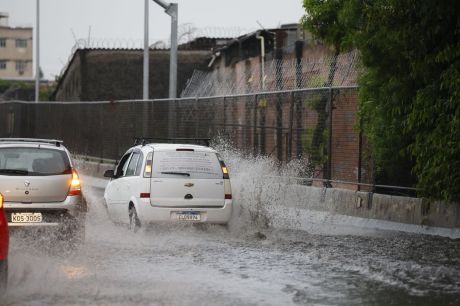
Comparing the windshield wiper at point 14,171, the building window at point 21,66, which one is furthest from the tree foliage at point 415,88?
the building window at point 21,66

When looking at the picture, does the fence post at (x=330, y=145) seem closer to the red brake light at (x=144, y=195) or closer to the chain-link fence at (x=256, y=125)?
the chain-link fence at (x=256, y=125)

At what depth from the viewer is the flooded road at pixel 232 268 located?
35.0 feet

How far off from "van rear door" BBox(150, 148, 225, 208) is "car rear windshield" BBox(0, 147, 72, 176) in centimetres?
206

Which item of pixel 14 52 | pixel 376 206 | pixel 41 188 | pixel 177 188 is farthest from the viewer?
pixel 14 52

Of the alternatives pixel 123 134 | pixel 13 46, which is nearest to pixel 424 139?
pixel 123 134

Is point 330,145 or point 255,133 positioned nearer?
point 330,145

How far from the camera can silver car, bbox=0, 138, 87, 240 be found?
14.6 metres

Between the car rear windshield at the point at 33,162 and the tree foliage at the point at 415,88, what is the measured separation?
601 centimetres

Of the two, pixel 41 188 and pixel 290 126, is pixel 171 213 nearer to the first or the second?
pixel 41 188

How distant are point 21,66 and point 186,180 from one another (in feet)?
565

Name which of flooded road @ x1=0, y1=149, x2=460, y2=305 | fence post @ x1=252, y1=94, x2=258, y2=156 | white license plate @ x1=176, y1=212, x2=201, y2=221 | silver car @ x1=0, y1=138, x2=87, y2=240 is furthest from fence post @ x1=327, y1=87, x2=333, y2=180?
silver car @ x1=0, y1=138, x2=87, y2=240

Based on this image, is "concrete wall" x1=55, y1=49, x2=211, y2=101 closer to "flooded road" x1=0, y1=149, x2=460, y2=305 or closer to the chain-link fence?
the chain-link fence

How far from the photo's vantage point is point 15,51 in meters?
182

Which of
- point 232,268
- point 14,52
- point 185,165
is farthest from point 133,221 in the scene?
point 14,52
